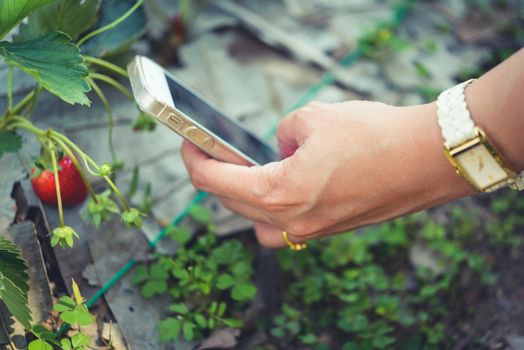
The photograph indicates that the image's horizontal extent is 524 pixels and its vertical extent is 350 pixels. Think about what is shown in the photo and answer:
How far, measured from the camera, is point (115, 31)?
1.46m

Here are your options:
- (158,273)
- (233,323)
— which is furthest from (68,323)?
(233,323)

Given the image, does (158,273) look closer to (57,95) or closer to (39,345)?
(39,345)

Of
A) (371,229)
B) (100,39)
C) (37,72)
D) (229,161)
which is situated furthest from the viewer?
(371,229)

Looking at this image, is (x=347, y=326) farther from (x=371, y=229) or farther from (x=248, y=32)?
(x=248, y=32)

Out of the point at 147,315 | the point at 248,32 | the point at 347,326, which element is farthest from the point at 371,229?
the point at 248,32

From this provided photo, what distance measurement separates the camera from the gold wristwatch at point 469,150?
1.06m

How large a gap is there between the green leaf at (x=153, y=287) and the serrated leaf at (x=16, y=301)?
0.95ft

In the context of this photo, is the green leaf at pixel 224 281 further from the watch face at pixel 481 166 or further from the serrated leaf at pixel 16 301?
the watch face at pixel 481 166

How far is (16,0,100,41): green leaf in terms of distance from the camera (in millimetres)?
1232

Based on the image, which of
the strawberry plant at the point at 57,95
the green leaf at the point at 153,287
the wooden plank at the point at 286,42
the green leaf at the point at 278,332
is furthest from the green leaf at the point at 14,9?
the wooden plank at the point at 286,42

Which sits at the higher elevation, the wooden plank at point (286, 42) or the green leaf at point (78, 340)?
the wooden plank at point (286, 42)

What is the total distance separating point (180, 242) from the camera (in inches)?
56.4

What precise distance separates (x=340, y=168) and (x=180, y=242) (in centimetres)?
47

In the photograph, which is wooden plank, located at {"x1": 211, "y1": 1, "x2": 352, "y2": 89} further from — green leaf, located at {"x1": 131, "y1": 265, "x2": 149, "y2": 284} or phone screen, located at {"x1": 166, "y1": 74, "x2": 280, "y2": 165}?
green leaf, located at {"x1": 131, "y1": 265, "x2": 149, "y2": 284}
